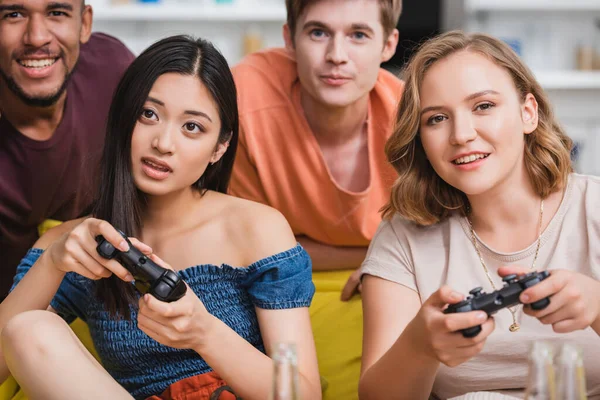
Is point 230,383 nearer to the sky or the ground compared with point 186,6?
nearer to the ground

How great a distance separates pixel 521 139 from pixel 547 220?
155 millimetres

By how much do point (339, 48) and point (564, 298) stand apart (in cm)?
104

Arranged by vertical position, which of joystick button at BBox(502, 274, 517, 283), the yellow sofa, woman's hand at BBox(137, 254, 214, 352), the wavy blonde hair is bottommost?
the yellow sofa

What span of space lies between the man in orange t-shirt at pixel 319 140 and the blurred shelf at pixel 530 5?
2.29 metres

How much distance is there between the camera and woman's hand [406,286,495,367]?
112cm

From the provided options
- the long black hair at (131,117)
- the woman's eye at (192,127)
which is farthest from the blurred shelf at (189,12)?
the woman's eye at (192,127)

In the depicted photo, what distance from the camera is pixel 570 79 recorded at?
445cm

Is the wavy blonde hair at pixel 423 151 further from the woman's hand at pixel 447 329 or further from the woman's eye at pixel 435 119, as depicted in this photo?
the woman's hand at pixel 447 329

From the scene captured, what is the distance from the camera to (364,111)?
7.14ft

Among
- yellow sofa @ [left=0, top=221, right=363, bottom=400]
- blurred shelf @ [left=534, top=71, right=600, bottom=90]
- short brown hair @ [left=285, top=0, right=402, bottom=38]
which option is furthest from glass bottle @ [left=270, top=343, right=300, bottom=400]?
blurred shelf @ [left=534, top=71, right=600, bottom=90]

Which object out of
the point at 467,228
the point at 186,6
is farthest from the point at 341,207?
the point at 186,6

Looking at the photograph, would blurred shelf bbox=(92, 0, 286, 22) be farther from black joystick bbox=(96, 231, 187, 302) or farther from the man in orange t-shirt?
black joystick bbox=(96, 231, 187, 302)

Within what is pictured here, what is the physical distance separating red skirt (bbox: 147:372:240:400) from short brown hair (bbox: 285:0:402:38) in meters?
0.97

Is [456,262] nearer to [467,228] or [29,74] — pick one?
[467,228]
